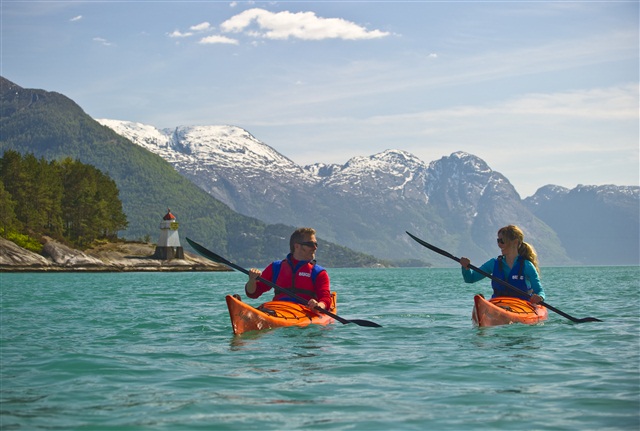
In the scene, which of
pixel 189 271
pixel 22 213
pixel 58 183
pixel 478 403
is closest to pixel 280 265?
pixel 478 403

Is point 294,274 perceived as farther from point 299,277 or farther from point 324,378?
point 324,378

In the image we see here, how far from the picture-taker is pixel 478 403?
853cm

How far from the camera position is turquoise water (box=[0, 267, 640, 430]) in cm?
784

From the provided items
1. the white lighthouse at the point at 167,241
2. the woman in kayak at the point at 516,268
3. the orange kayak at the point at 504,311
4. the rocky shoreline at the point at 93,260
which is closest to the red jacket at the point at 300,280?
the woman in kayak at the point at 516,268

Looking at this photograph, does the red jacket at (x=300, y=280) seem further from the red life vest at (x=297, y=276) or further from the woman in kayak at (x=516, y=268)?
the woman in kayak at (x=516, y=268)

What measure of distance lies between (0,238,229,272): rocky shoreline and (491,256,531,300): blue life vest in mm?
74350

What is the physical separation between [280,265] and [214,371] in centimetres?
536

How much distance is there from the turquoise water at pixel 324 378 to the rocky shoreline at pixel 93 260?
71388 mm

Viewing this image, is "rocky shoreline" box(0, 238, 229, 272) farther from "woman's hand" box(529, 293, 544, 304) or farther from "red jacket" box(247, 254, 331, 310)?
"woman's hand" box(529, 293, 544, 304)

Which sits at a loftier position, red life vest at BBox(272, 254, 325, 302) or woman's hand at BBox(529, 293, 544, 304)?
red life vest at BBox(272, 254, 325, 302)

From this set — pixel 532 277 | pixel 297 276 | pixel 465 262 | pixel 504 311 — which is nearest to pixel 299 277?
pixel 297 276

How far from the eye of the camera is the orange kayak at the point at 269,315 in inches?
578

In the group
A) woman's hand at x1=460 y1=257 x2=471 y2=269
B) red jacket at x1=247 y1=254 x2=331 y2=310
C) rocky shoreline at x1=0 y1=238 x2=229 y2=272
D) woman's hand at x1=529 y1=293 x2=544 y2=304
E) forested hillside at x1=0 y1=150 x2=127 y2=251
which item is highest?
forested hillside at x1=0 y1=150 x2=127 y2=251

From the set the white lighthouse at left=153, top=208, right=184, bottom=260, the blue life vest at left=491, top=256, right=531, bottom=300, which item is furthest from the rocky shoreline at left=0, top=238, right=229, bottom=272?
the blue life vest at left=491, top=256, right=531, bottom=300
